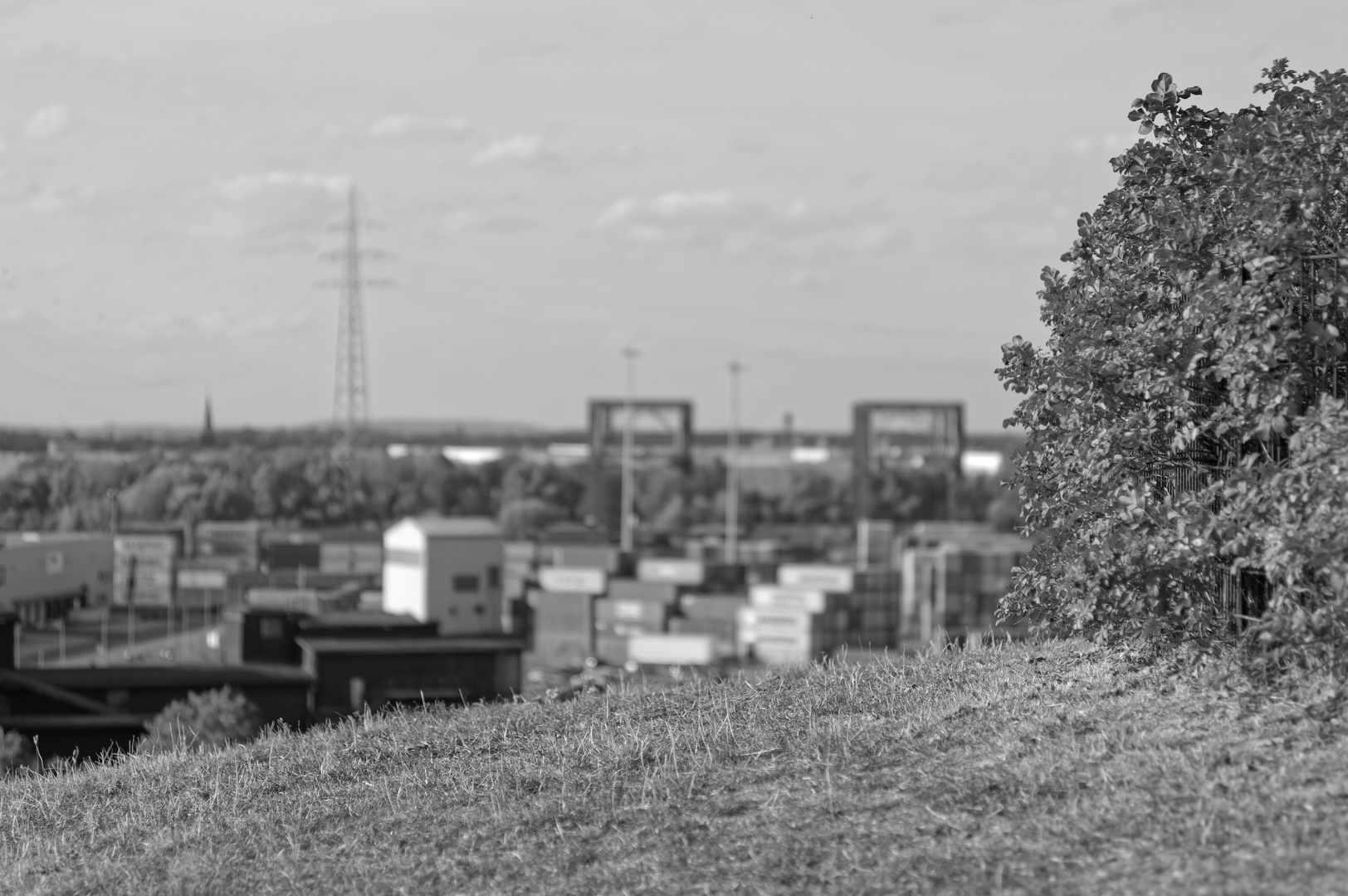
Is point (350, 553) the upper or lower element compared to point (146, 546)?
lower

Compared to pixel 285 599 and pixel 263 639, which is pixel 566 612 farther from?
pixel 263 639

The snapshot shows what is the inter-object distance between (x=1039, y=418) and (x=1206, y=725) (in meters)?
2.12

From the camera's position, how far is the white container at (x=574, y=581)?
58.7 m

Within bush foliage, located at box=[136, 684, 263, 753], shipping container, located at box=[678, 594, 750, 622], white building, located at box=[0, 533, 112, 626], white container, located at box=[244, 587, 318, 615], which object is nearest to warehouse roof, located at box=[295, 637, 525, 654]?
white building, located at box=[0, 533, 112, 626]

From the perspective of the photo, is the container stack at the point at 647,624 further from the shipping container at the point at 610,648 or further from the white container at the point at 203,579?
the white container at the point at 203,579

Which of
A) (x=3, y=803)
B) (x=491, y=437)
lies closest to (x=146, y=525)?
(x=3, y=803)

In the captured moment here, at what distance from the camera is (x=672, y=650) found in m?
51.2

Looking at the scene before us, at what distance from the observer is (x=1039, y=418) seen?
8602 millimetres

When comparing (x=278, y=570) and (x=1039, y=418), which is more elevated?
(x=1039, y=418)

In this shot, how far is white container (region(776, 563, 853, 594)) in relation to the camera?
57562mm

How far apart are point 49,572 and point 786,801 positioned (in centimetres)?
3281

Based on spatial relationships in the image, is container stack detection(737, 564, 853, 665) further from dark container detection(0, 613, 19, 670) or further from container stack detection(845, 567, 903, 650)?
dark container detection(0, 613, 19, 670)

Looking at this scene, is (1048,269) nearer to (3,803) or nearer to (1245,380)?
(1245,380)

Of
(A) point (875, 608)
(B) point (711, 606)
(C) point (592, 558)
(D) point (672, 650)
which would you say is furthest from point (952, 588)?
(C) point (592, 558)
